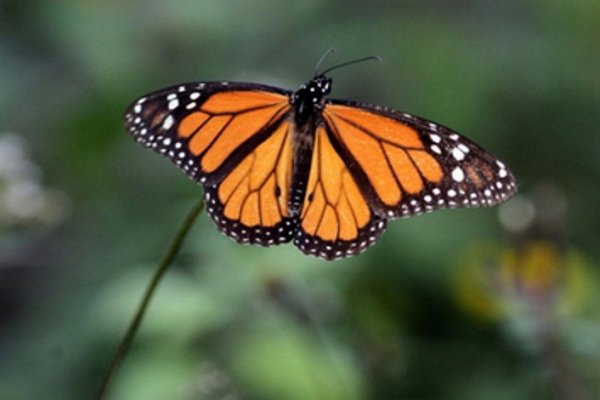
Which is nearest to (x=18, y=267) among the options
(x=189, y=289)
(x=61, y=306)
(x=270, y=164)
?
(x=61, y=306)

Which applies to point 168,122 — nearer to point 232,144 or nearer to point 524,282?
point 232,144

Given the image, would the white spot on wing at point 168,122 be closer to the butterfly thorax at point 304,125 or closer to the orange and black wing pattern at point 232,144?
the orange and black wing pattern at point 232,144

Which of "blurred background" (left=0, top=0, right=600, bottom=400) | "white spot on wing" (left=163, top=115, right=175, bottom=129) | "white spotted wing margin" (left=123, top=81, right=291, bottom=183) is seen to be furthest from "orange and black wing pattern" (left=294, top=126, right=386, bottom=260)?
"blurred background" (left=0, top=0, right=600, bottom=400)

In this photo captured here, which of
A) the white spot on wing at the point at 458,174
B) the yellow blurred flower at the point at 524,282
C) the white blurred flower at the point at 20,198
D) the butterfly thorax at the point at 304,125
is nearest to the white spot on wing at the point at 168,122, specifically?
the butterfly thorax at the point at 304,125

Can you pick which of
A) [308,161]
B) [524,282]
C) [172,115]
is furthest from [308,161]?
[524,282]

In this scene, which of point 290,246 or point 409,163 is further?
point 290,246
